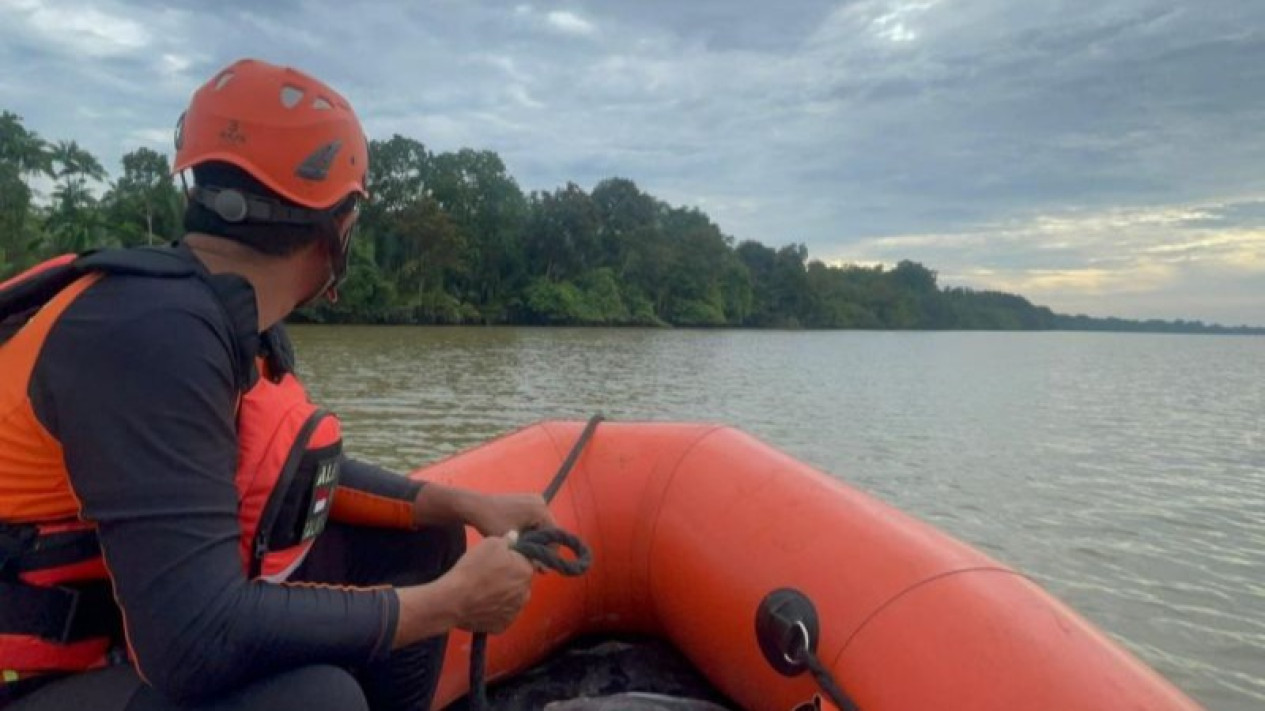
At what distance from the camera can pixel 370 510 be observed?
2.07 meters

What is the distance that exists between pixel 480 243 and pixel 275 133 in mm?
60146

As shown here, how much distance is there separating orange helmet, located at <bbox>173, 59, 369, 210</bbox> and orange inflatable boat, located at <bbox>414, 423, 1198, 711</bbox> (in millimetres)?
1369

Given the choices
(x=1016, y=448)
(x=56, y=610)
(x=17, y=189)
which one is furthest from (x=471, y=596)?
(x=17, y=189)

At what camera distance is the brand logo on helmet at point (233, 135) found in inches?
58.4

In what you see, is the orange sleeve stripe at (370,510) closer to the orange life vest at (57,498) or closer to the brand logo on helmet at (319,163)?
the orange life vest at (57,498)

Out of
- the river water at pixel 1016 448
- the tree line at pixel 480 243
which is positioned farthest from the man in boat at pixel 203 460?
the tree line at pixel 480 243

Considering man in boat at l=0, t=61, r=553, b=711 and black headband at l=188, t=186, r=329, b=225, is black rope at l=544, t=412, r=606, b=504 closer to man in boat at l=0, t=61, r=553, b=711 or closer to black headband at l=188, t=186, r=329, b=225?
man in boat at l=0, t=61, r=553, b=711

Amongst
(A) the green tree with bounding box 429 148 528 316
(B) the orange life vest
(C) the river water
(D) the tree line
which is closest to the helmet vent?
(B) the orange life vest

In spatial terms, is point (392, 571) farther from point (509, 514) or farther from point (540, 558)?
point (540, 558)

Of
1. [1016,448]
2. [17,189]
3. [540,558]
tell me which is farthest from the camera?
[17,189]

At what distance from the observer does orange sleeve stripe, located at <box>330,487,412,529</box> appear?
2055 mm

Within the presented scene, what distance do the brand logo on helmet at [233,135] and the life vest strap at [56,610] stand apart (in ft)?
2.48

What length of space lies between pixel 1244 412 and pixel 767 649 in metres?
20.3

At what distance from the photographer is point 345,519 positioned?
6.82 ft
